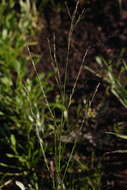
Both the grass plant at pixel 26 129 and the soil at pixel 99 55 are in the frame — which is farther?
the soil at pixel 99 55

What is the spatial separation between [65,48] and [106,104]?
57 cm

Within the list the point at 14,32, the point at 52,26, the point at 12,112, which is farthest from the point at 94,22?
the point at 12,112

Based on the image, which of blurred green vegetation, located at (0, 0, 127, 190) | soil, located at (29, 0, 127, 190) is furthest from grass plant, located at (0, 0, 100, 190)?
soil, located at (29, 0, 127, 190)

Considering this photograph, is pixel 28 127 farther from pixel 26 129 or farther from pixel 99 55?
pixel 99 55

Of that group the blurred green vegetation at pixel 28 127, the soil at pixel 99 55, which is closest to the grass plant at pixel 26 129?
the blurred green vegetation at pixel 28 127

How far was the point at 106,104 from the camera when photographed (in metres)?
2.05

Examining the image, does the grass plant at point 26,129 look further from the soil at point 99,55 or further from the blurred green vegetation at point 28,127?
the soil at point 99,55

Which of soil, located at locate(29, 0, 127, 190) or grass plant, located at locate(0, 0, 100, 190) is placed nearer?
grass plant, located at locate(0, 0, 100, 190)

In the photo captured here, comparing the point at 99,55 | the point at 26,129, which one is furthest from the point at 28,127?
→ the point at 99,55

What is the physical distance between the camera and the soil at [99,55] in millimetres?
1839

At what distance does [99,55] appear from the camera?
2316 millimetres

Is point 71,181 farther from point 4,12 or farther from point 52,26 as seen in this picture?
point 4,12

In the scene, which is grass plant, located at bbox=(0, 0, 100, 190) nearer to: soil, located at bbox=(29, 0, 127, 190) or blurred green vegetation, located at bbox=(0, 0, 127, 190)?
blurred green vegetation, located at bbox=(0, 0, 127, 190)

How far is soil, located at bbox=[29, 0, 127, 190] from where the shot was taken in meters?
1.84
